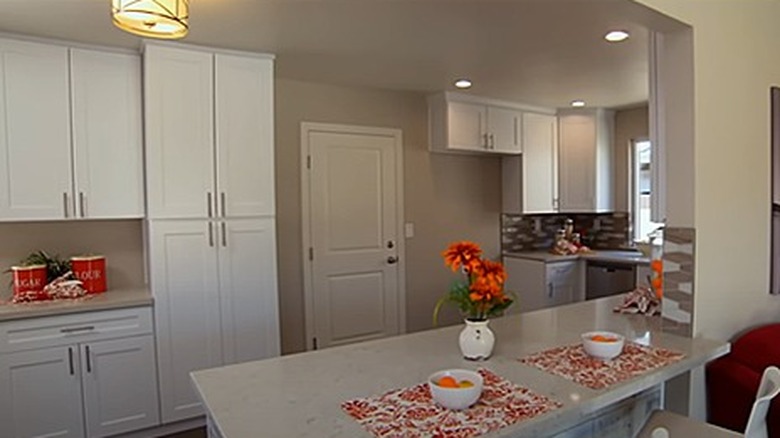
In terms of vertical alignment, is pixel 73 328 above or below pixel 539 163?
below

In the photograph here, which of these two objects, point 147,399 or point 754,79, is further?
point 147,399

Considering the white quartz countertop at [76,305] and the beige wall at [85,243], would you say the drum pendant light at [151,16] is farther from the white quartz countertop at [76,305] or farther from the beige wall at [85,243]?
the beige wall at [85,243]

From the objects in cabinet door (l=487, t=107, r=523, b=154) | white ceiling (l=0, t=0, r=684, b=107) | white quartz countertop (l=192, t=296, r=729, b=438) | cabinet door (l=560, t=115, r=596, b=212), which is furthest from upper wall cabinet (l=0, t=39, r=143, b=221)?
cabinet door (l=560, t=115, r=596, b=212)

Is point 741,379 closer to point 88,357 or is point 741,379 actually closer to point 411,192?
point 411,192

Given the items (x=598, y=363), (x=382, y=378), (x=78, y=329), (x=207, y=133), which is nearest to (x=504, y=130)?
(x=207, y=133)

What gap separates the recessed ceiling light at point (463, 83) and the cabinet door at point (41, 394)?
3135 millimetres

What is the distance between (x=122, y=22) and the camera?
65.0 inches

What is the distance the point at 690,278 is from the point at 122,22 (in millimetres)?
2384

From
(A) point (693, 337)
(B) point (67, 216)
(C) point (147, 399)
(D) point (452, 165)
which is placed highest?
(D) point (452, 165)

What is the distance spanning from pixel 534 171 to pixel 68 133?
13.0ft

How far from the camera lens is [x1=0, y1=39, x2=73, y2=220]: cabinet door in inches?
107

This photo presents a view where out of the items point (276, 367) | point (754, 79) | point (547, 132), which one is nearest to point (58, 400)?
point (276, 367)

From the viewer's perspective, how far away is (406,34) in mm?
2799

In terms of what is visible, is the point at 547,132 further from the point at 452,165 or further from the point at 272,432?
the point at 272,432
